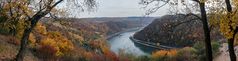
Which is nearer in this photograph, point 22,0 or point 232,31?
point 232,31

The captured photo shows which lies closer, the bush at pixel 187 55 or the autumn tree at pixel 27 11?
the autumn tree at pixel 27 11

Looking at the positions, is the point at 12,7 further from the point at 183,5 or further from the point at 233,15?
the point at 233,15

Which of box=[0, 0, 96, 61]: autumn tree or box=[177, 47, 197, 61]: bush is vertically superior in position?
box=[0, 0, 96, 61]: autumn tree

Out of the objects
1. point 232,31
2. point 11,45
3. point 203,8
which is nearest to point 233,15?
point 232,31

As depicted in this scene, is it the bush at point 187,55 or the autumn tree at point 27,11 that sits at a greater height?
the autumn tree at point 27,11

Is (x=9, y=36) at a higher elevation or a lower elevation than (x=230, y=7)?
lower

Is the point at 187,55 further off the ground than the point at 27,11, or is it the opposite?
the point at 27,11

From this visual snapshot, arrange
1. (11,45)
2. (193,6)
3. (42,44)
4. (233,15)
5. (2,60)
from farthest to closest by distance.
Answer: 1. (42,44)
2. (11,45)
3. (2,60)
4. (193,6)
5. (233,15)

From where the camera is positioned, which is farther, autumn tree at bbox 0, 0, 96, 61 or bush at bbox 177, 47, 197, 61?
bush at bbox 177, 47, 197, 61

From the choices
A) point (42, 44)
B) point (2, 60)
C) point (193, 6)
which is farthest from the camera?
point (42, 44)

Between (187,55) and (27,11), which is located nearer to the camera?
(27,11)

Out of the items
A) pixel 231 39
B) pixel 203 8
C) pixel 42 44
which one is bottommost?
pixel 42 44
